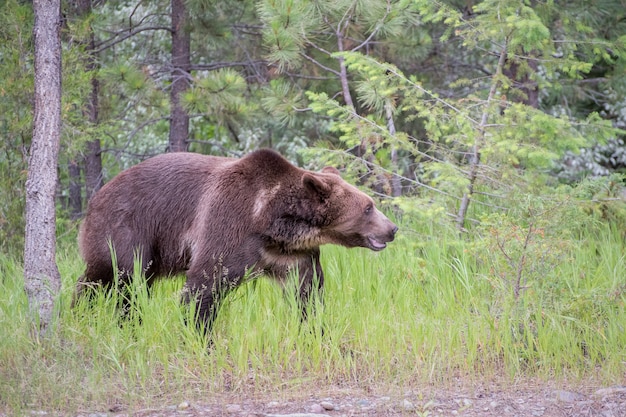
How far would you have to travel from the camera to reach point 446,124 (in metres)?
7.57

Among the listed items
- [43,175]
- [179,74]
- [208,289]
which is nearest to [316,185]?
[208,289]

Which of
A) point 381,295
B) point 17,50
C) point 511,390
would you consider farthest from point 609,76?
point 17,50

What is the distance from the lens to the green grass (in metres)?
4.84

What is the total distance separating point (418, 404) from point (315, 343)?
3.03 ft

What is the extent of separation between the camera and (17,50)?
7.78 meters

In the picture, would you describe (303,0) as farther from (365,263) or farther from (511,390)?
(511,390)

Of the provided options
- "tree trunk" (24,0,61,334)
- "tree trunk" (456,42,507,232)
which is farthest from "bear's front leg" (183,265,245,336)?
"tree trunk" (456,42,507,232)

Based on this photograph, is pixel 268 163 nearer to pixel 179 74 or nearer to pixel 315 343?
pixel 315 343

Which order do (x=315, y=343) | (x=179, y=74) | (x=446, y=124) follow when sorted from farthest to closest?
1. (x=179, y=74)
2. (x=446, y=124)
3. (x=315, y=343)

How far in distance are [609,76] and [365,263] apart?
514 cm

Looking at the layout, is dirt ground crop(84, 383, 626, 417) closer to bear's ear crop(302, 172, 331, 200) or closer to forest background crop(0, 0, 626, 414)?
forest background crop(0, 0, 626, 414)

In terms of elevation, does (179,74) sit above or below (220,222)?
above

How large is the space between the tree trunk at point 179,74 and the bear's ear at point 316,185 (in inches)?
170

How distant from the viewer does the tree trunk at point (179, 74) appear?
31.8 feet
